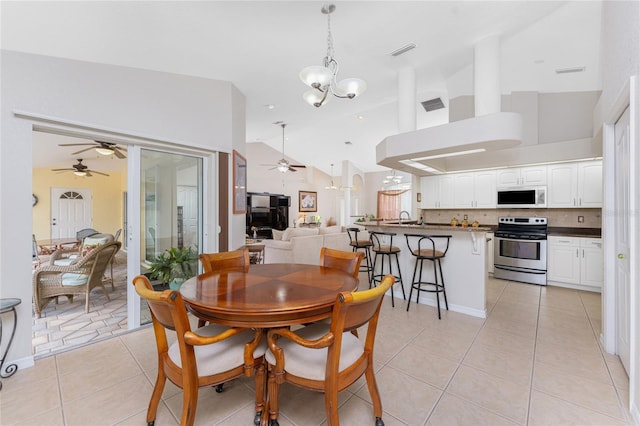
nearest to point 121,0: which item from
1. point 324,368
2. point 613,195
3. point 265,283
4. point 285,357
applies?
point 265,283

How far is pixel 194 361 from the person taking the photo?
4.43 feet

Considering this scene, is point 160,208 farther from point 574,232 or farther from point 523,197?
point 574,232

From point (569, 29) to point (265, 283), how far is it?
477cm

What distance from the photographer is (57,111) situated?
89.7 inches

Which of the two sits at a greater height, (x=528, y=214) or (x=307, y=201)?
(x=307, y=201)

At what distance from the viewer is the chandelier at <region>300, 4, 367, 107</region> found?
2.17 metres

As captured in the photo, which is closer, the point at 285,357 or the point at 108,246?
the point at 285,357

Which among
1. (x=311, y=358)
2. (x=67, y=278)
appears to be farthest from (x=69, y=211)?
(x=311, y=358)

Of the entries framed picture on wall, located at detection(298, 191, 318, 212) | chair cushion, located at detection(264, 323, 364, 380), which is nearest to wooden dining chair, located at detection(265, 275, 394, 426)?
chair cushion, located at detection(264, 323, 364, 380)

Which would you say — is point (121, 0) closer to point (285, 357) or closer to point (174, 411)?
point (285, 357)

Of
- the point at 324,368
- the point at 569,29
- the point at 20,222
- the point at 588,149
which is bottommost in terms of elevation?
the point at 324,368

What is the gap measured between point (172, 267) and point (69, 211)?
21.4 ft

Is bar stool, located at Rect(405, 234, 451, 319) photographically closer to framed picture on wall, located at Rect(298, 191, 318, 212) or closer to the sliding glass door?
the sliding glass door

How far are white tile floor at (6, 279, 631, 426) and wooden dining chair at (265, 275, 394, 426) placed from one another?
36cm
